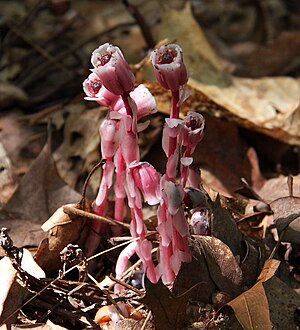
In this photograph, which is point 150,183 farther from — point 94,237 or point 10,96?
point 10,96

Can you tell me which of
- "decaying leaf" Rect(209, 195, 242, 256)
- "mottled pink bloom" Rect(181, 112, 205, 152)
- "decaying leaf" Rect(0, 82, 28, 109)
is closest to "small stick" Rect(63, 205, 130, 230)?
"decaying leaf" Rect(209, 195, 242, 256)

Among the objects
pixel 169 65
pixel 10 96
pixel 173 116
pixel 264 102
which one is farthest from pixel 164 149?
pixel 10 96

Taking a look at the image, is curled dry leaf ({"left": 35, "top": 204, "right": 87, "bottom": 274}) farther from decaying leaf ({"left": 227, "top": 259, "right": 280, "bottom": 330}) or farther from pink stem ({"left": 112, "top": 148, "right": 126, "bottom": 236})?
decaying leaf ({"left": 227, "top": 259, "right": 280, "bottom": 330})

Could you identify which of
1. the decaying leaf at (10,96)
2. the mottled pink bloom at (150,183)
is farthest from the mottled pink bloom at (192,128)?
the decaying leaf at (10,96)

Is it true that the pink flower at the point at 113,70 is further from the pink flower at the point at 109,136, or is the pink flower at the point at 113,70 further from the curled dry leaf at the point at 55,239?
the curled dry leaf at the point at 55,239

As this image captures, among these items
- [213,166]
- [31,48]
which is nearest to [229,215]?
[213,166]

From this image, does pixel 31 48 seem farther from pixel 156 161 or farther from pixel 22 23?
pixel 156 161
